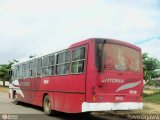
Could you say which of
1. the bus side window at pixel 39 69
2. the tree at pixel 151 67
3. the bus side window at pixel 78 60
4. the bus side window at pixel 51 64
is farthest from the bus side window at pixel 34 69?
the tree at pixel 151 67

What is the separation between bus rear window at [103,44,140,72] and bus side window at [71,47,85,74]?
0.80 m

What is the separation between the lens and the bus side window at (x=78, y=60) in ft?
42.1

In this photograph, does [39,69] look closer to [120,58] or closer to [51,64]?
[51,64]

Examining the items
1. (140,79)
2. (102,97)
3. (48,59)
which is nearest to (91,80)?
(102,97)

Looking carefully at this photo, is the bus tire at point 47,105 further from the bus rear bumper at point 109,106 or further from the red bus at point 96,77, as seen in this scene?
the bus rear bumper at point 109,106

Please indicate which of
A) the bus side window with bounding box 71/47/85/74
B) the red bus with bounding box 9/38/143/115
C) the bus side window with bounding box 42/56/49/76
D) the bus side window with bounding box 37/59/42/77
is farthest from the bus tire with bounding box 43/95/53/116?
the bus side window with bounding box 71/47/85/74

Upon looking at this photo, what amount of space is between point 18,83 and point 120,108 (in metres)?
10.4

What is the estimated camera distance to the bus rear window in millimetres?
12727

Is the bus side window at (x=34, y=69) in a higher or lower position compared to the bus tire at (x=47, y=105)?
higher

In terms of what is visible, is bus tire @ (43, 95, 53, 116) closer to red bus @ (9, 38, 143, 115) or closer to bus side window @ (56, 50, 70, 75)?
red bus @ (9, 38, 143, 115)

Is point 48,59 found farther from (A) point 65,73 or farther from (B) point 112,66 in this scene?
(B) point 112,66

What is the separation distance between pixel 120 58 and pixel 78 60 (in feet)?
4.95

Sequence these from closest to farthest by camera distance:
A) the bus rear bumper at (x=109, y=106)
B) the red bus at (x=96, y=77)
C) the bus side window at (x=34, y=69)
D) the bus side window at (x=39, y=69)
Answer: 1. the bus rear bumper at (x=109, y=106)
2. the red bus at (x=96, y=77)
3. the bus side window at (x=39, y=69)
4. the bus side window at (x=34, y=69)

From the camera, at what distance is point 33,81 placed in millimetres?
18406
